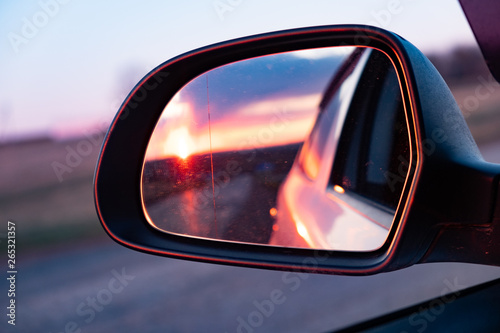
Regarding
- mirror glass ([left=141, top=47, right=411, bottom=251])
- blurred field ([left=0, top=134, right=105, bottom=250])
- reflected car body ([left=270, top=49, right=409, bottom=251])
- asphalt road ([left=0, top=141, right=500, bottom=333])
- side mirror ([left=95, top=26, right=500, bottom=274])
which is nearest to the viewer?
side mirror ([left=95, top=26, right=500, bottom=274])

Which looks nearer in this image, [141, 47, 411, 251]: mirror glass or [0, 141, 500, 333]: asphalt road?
[141, 47, 411, 251]: mirror glass

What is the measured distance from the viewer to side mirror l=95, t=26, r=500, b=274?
149 centimetres

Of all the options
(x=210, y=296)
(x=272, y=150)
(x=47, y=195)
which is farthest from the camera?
(x=47, y=195)

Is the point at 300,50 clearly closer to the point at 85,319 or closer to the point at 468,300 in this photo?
the point at 468,300

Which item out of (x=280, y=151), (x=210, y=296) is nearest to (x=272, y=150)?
(x=280, y=151)

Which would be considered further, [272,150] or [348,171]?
[348,171]

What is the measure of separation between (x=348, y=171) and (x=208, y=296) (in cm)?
273

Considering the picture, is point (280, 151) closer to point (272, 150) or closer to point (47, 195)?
point (272, 150)

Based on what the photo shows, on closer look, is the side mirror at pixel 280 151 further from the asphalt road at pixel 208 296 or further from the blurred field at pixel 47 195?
the blurred field at pixel 47 195

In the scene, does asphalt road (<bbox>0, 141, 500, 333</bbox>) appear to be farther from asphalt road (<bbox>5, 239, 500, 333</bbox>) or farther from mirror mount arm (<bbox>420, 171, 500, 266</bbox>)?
mirror mount arm (<bbox>420, 171, 500, 266</bbox>)

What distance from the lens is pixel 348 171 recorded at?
2.48 metres

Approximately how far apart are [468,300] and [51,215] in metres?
7.88

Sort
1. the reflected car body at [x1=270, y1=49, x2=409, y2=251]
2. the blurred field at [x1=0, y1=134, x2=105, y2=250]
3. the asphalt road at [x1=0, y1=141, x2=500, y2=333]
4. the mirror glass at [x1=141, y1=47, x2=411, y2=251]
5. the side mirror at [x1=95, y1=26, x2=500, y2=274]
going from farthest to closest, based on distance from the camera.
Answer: the blurred field at [x1=0, y1=134, x2=105, y2=250], the asphalt road at [x1=0, y1=141, x2=500, y2=333], the mirror glass at [x1=141, y1=47, x2=411, y2=251], the reflected car body at [x1=270, y1=49, x2=409, y2=251], the side mirror at [x1=95, y1=26, x2=500, y2=274]

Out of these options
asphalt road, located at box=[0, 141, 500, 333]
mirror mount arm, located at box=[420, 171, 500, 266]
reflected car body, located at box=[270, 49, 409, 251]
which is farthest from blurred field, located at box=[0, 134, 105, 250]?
mirror mount arm, located at box=[420, 171, 500, 266]
